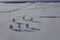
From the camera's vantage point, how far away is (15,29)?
63.0 inches

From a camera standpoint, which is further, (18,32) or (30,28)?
(30,28)

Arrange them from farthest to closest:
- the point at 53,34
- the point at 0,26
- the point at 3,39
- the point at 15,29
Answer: the point at 0,26 < the point at 15,29 < the point at 53,34 < the point at 3,39

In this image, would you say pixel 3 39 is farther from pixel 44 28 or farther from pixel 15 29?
pixel 44 28

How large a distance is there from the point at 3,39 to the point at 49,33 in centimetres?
47

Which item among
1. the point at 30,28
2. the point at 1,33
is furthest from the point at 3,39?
the point at 30,28

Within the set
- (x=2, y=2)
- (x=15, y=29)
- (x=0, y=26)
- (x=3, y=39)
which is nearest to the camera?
(x=3, y=39)

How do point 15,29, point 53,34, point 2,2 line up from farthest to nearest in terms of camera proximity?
point 2,2 < point 15,29 < point 53,34

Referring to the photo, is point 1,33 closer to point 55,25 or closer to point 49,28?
point 49,28

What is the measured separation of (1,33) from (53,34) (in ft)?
1.76

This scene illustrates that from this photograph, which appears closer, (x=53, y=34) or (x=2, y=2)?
(x=53, y=34)

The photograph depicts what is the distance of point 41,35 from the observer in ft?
4.67

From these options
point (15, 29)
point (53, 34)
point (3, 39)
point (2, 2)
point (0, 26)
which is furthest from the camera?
point (2, 2)

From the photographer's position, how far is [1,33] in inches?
59.4

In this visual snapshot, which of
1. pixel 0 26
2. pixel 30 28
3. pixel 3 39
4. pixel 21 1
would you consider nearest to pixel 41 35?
pixel 30 28
